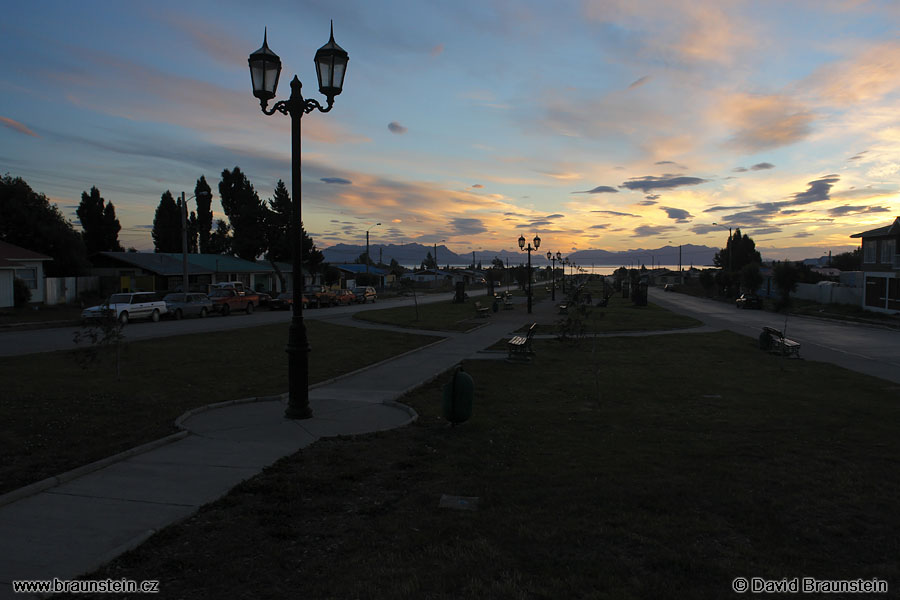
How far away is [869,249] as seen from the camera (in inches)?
1673

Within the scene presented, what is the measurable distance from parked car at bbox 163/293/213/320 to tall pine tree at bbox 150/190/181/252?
42349 mm

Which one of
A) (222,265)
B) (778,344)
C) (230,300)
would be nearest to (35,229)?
(222,265)

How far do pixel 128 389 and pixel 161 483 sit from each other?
5898 mm

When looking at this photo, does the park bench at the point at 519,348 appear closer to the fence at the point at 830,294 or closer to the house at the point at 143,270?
the house at the point at 143,270

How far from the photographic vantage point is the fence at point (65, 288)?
36.8 meters

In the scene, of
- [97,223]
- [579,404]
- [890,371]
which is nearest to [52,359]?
[579,404]

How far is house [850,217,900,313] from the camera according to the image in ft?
125

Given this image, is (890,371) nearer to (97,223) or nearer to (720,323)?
(720,323)

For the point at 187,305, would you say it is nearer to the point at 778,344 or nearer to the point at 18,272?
the point at 18,272

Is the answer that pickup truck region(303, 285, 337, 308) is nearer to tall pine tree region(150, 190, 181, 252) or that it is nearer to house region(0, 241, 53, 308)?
house region(0, 241, 53, 308)

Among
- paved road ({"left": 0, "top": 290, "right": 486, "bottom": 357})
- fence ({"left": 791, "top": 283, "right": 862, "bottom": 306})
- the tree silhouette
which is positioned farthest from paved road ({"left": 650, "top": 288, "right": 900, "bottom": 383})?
the tree silhouette

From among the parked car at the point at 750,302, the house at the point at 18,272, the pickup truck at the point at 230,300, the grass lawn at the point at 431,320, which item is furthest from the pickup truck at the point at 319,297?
the parked car at the point at 750,302

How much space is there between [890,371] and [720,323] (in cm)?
1634

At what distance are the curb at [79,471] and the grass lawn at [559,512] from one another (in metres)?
1.81
